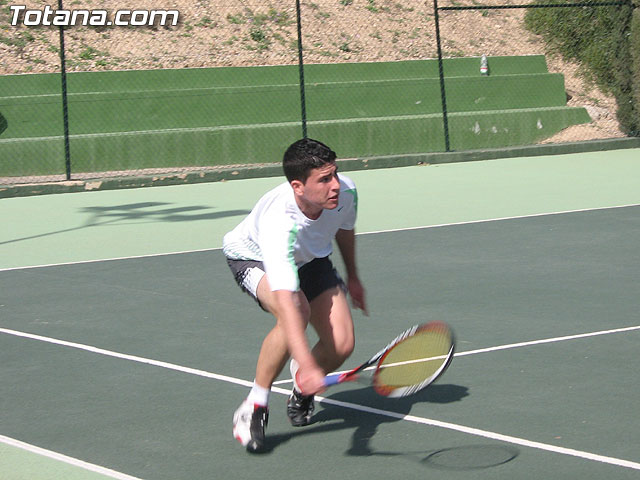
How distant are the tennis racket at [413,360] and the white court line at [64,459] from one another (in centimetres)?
100

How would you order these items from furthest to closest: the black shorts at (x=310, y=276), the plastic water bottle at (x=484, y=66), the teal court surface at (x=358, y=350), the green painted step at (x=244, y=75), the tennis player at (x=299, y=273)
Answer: the plastic water bottle at (x=484, y=66)
the green painted step at (x=244, y=75)
the black shorts at (x=310, y=276)
the teal court surface at (x=358, y=350)
the tennis player at (x=299, y=273)

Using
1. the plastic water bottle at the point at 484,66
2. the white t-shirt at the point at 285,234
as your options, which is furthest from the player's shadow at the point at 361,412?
the plastic water bottle at the point at 484,66

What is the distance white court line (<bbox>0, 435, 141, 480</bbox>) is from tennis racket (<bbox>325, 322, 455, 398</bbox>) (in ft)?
3.28

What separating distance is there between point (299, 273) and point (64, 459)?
129cm

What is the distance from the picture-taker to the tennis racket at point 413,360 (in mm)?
4965

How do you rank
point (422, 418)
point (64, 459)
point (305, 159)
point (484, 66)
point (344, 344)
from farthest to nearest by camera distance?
point (484, 66)
point (422, 418)
point (344, 344)
point (64, 459)
point (305, 159)

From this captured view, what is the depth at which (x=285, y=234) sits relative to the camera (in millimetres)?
4738

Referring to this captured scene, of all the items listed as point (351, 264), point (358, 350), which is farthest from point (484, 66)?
point (351, 264)

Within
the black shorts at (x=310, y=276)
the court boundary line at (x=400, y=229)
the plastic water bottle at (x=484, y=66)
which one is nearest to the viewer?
the black shorts at (x=310, y=276)

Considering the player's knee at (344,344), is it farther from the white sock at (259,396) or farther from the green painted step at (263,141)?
the green painted step at (263,141)

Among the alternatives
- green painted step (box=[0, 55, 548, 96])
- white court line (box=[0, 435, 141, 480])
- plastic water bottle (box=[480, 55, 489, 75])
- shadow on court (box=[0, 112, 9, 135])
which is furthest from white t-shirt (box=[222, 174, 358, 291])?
plastic water bottle (box=[480, 55, 489, 75])

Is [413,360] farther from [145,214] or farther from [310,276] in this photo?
[145,214]

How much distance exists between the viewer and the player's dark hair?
466cm

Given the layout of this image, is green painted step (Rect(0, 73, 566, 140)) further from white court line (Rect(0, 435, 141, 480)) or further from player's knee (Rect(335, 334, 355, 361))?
player's knee (Rect(335, 334, 355, 361))
